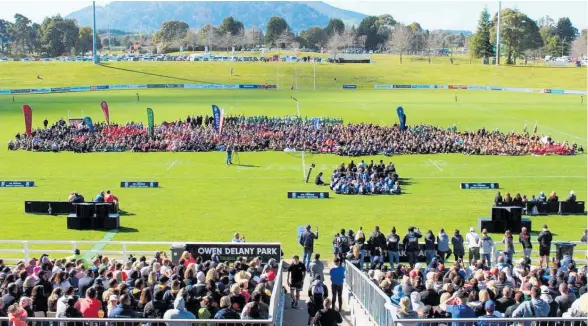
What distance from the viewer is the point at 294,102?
8144 cm

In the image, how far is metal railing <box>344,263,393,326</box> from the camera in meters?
12.1

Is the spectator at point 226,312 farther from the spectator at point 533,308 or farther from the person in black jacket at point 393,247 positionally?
the person in black jacket at point 393,247

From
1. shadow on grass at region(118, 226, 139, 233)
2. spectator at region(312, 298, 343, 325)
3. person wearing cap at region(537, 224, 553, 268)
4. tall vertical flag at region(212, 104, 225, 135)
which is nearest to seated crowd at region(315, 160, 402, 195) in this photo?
shadow on grass at region(118, 226, 139, 233)

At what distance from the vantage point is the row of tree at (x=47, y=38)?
18238cm

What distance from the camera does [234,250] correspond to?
18.0 m

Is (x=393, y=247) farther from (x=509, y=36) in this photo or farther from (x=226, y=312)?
(x=509, y=36)

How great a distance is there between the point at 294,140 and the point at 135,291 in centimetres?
3585

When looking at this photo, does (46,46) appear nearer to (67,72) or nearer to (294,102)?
(67,72)

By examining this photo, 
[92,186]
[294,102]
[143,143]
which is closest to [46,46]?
[294,102]

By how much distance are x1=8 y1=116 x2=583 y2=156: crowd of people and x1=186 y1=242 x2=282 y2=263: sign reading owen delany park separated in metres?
27.0

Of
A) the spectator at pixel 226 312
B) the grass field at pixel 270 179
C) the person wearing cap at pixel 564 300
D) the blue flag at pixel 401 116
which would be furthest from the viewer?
the blue flag at pixel 401 116

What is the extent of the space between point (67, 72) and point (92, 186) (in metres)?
88.7

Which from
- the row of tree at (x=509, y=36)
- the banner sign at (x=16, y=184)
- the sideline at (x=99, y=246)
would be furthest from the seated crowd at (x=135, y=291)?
the row of tree at (x=509, y=36)

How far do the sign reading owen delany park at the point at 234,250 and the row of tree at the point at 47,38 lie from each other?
581ft
